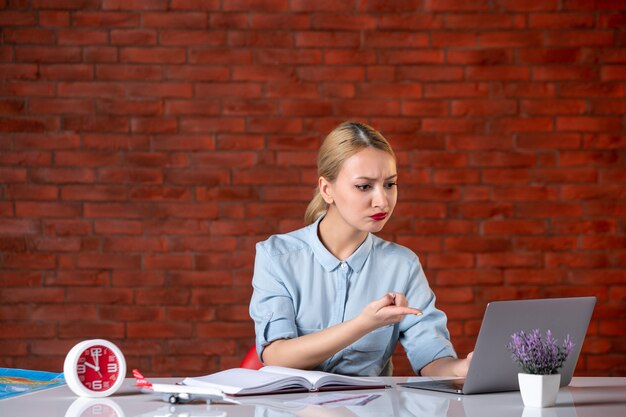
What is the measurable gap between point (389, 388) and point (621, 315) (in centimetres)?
202

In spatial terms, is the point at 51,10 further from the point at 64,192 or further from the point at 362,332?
the point at 362,332

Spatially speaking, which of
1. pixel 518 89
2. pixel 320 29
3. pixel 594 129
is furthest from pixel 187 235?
pixel 594 129

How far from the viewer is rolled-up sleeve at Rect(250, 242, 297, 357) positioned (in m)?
2.34

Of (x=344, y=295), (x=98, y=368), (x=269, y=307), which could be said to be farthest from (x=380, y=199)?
(x=98, y=368)

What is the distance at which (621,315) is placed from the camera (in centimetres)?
361

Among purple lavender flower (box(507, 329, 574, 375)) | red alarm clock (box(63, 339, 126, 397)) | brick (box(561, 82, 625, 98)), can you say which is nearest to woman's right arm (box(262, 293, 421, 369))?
purple lavender flower (box(507, 329, 574, 375))

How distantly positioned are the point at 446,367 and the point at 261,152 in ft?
5.14

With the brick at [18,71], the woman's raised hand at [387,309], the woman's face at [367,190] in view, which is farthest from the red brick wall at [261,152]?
the woman's raised hand at [387,309]

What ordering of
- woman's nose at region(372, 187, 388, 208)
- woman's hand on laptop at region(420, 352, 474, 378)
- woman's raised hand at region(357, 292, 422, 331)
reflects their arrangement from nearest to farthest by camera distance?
woman's raised hand at region(357, 292, 422, 331), woman's hand on laptop at region(420, 352, 474, 378), woman's nose at region(372, 187, 388, 208)

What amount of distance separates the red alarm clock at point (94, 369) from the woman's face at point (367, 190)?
78 cm

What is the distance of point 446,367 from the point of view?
225cm

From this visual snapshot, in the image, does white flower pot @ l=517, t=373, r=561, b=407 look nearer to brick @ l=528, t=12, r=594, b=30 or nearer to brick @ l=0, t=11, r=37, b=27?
brick @ l=528, t=12, r=594, b=30

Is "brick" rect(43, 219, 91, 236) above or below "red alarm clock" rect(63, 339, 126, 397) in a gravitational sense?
above

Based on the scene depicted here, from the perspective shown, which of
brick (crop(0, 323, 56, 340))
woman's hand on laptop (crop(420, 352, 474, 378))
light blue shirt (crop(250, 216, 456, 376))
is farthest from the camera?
brick (crop(0, 323, 56, 340))
